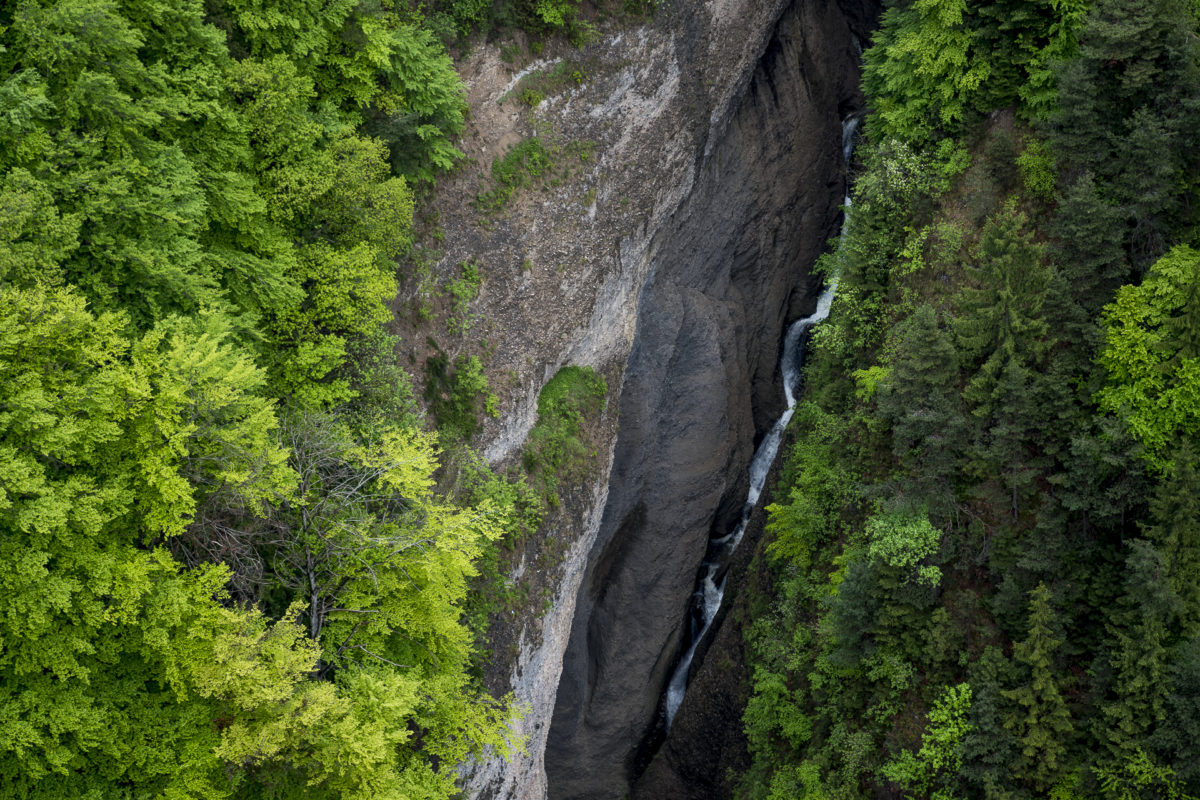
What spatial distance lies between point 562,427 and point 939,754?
13926 mm

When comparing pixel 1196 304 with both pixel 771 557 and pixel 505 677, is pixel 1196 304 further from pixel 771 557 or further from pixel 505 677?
pixel 505 677

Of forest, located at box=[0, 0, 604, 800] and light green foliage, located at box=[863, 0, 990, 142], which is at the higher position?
light green foliage, located at box=[863, 0, 990, 142]

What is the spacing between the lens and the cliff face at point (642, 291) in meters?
23.9

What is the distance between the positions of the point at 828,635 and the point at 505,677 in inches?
364

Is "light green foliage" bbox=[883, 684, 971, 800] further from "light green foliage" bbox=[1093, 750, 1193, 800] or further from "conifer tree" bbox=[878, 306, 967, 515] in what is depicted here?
"conifer tree" bbox=[878, 306, 967, 515]

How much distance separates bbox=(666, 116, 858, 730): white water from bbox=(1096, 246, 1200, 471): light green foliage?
12.3 metres

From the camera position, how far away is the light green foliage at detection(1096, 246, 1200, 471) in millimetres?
16078

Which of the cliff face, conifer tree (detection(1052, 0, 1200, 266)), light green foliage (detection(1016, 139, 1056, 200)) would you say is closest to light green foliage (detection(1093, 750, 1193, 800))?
conifer tree (detection(1052, 0, 1200, 266))

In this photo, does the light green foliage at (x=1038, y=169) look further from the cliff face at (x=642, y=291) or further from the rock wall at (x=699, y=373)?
the rock wall at (x=699, y=373)

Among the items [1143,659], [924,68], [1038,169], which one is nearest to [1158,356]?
[1038,169]

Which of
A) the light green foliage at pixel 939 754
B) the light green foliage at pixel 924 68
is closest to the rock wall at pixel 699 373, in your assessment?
the light green foliage at pixel 924 68

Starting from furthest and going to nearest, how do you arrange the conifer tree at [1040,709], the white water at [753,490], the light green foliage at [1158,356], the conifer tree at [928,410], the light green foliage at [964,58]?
the white water at [753,490], the light green foliage at [964,58], the conifer tree at [928,410], the conifer tree at [1040,709], the light green foliage at [1158,356]

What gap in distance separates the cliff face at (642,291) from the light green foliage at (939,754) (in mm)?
10241

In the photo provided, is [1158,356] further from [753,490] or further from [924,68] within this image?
[753,490]
